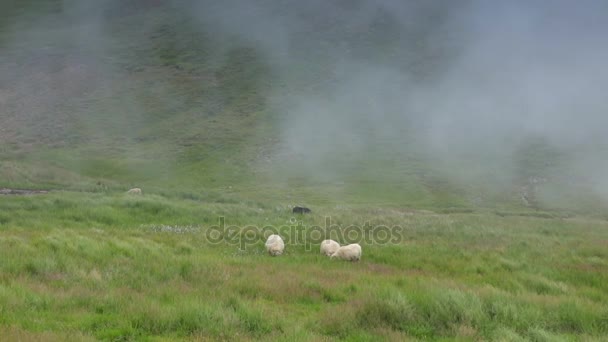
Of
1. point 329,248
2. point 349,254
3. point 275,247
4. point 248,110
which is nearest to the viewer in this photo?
point 349,254

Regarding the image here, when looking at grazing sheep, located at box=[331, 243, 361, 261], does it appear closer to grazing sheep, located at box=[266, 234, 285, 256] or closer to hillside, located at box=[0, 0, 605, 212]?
grazing sheep, located at box=[266, 234, 285, 256]

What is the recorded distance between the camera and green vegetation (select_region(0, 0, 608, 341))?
8.37 metres

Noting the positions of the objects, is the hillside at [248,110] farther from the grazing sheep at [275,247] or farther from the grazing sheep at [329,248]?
the grazing sheep at [329,248]

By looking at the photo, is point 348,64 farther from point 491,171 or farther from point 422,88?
point 491,171

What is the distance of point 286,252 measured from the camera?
625 inches

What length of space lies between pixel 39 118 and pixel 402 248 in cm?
8793

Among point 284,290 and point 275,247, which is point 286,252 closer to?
point 275,247

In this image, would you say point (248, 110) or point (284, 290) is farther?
point (248, 110)

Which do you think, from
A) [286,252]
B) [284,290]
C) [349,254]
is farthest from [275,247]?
[284,290]

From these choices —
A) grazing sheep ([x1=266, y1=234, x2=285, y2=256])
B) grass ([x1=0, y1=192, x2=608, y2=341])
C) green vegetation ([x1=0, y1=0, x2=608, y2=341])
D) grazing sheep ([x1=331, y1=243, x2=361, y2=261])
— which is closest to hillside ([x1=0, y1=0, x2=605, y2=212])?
green vegetation ([x1=0, y1=0, x2=608, y2=341])

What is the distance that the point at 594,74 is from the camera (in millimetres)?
98938

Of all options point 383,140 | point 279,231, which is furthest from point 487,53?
point 279,231

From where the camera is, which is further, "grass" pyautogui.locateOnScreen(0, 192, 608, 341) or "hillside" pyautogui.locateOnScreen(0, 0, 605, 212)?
"hillside" pyautogui.locateOnScreen(0, 0, 605, 212)

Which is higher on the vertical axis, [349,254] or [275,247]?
[275,247]
